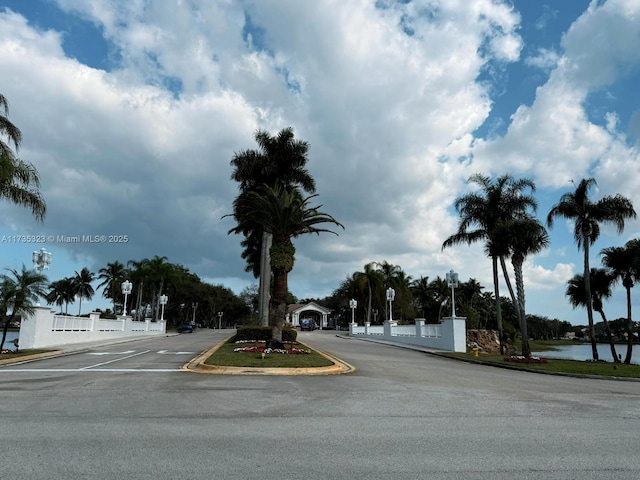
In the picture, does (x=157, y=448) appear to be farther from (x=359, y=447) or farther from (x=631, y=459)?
(x=631, y=459)

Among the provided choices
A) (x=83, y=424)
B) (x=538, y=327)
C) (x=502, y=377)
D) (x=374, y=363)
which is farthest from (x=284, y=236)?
(x=538, y=327)

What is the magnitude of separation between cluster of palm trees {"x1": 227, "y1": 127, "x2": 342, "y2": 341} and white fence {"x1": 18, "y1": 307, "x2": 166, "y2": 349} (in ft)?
38.1

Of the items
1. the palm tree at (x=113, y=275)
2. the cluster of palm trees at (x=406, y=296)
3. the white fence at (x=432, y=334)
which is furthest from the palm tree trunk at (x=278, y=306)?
the palm tree at (x=113, y=275)

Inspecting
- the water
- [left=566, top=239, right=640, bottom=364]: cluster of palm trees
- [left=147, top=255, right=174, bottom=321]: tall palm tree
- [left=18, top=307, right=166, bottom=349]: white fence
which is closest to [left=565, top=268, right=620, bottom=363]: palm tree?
[left=566, top=239, right=640, bottom=364]: cluster of palm trees

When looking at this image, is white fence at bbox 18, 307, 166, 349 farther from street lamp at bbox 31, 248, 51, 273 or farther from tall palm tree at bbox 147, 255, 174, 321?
tall palm tree at bbox 147, 255, 174, 321

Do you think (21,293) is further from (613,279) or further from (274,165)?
(613,279)

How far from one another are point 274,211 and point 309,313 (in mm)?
81193

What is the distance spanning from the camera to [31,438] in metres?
6.59

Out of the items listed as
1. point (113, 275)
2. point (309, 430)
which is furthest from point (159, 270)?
point (309, 430)

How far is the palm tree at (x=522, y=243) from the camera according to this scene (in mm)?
25531

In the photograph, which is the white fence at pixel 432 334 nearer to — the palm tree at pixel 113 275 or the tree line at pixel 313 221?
the tree line at pixel 313 221

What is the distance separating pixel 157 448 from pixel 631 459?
223 inches

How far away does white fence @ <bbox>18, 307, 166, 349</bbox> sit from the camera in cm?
2605

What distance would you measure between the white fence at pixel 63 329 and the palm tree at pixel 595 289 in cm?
3440
